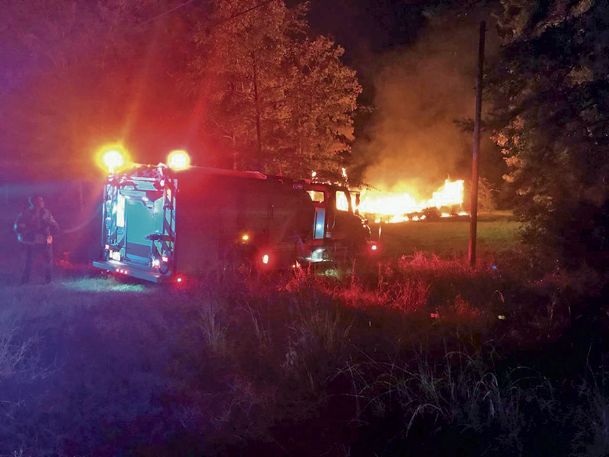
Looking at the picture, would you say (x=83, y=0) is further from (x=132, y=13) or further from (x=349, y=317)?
(x=349, y=317)

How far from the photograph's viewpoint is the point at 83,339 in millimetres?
5973

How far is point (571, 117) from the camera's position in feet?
22.9

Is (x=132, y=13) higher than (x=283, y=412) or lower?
higher

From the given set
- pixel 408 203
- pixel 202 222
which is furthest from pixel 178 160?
pixel 408 203

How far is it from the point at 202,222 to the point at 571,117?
5466 mm

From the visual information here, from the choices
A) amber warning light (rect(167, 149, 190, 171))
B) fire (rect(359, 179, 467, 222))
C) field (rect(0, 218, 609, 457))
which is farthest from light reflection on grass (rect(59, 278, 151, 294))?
fire (rect(359, 179, 467, 222))

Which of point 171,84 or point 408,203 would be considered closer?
point 171,84

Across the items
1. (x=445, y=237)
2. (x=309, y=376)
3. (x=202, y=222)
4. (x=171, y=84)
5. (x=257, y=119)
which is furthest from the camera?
(x=445, y=237)

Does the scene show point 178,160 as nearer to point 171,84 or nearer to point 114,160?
point 114,160

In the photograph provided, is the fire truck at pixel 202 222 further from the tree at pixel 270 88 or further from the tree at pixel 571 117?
the tree at pixel 270 88

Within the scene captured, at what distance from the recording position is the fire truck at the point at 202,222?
Answer: 9141 mm

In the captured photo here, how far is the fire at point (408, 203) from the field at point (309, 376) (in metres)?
16.4

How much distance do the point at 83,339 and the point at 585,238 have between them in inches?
189

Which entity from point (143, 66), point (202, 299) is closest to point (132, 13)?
point (143, 66)
